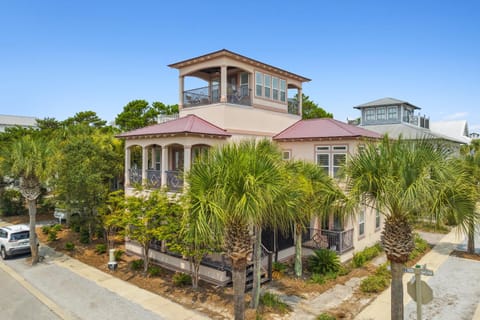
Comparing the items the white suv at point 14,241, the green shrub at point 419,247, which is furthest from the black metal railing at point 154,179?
the green shrub at point 419,247

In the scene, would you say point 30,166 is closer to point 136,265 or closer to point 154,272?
point 136,265

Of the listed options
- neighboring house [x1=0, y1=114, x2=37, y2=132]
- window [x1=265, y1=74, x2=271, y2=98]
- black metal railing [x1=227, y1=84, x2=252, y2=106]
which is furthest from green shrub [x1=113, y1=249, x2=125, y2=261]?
neighboring house [x1=0, y1=114, x2=37, y2=132]

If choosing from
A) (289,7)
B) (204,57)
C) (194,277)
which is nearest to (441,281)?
(194,277)

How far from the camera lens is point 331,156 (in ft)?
58.2

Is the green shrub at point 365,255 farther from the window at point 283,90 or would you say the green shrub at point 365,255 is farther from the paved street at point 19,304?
the paved street at point 19,304

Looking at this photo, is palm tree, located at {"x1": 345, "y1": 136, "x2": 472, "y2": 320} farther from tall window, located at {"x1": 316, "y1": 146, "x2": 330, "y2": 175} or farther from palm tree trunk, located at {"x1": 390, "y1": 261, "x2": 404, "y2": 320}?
tall window, located at {"x1": 316, "y1": 146, "x2": 330, "y2": 175}

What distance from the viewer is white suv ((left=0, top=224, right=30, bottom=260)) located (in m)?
17.9

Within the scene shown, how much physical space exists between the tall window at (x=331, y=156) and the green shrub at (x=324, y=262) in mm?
4423

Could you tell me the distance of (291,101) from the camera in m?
23.5

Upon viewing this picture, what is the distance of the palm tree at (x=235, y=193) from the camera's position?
8.02 m

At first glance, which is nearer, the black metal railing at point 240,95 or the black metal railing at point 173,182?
the black metal railing at point 173,182

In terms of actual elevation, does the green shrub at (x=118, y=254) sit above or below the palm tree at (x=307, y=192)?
below

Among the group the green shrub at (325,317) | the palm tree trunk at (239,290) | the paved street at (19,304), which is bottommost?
the paved street at (19,304)

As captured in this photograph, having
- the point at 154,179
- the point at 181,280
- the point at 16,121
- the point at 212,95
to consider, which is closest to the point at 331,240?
the point at 181,280
